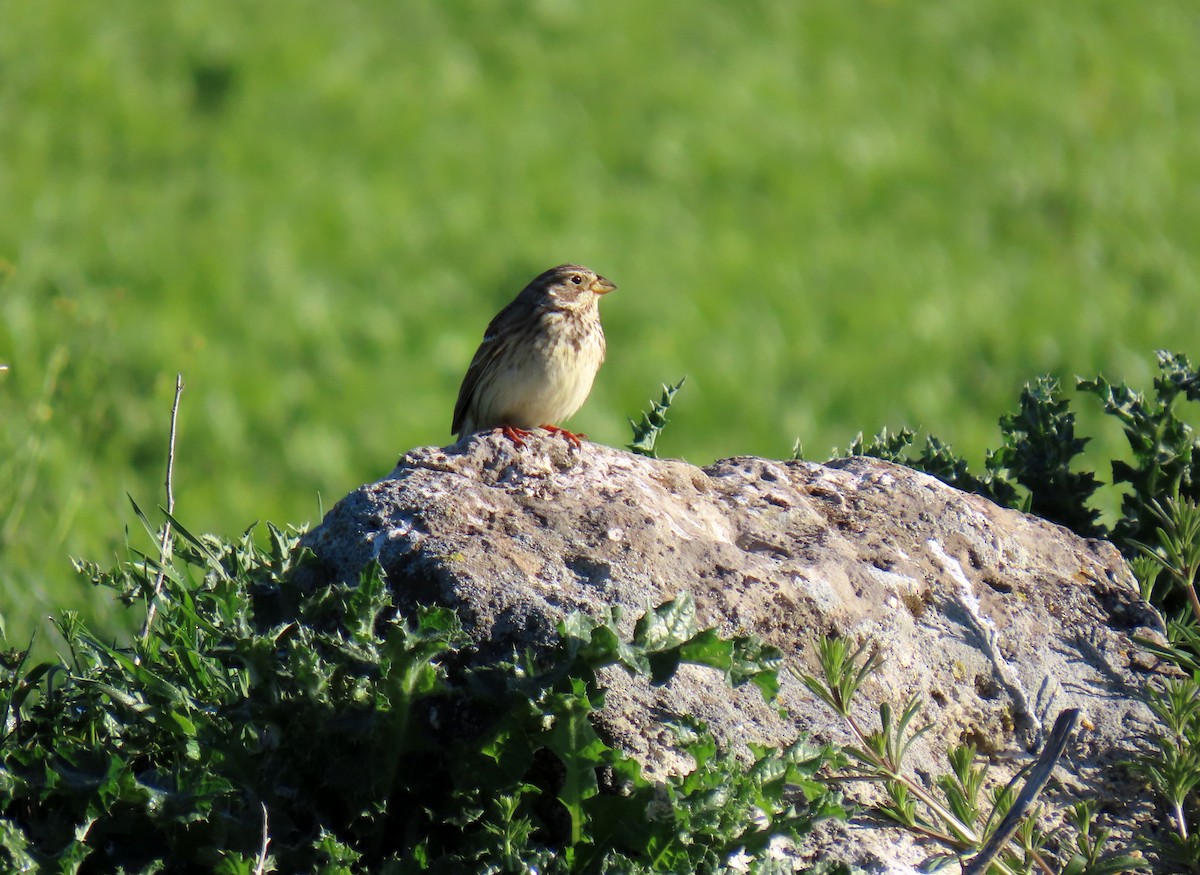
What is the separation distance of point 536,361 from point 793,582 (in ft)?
8.14

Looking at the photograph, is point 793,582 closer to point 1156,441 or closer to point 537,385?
point 1156,441

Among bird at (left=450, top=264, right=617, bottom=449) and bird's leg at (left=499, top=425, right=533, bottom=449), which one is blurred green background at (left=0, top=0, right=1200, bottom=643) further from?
bird's leg at (left=499, top=425, right=533, bottom=449)

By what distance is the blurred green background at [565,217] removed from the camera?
10.0 metres

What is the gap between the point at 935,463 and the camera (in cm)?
464

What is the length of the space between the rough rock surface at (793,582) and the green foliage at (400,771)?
0.54 feet

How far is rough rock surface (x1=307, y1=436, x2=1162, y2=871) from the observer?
3139 mm

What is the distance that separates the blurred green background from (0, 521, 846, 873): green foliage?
16.1 ft

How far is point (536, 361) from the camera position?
5.73 meters

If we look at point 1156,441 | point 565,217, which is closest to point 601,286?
point 1156,441

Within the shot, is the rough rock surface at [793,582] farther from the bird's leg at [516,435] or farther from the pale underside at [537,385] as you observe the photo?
the pale underside at [537,385]

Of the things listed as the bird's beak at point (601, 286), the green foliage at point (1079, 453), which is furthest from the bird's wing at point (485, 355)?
the green foliage at point (1079, 453)

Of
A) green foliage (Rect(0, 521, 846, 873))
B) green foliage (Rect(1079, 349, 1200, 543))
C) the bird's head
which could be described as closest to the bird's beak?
the bird's head

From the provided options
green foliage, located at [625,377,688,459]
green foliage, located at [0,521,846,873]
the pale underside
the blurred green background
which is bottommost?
green foliage, located at [0,521,846,873]

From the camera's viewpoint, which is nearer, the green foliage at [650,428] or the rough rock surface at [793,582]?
the rough rock surface at [793,582]
